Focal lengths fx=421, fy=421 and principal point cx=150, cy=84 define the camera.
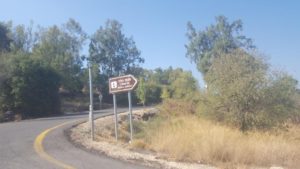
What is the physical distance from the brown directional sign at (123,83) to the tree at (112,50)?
64.5m

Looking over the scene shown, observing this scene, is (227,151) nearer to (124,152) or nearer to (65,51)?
(124,152)

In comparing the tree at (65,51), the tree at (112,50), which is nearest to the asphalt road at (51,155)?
the tree at (65,51)

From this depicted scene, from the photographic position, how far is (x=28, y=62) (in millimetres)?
42344

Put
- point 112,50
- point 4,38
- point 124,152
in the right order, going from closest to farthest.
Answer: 1. point 124,152
2. point 4,38
3. point 112,50

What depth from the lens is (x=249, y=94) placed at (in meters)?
20.3

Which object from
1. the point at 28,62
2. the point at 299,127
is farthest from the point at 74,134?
the point at 28,62

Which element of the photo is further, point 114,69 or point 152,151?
point 114,69

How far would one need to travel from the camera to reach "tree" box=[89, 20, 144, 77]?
81.1 metres

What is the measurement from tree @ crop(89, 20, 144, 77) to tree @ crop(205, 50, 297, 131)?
58682 millimetres

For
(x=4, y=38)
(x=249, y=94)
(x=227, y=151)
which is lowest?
(x=227, y=151)

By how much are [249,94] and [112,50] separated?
63.2m

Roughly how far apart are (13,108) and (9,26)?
33812 millimetres

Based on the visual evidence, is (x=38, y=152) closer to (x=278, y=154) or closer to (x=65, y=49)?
(x=278, y=154)

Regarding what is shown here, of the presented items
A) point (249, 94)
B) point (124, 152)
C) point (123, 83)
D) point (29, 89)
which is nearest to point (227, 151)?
point (124, 152)
